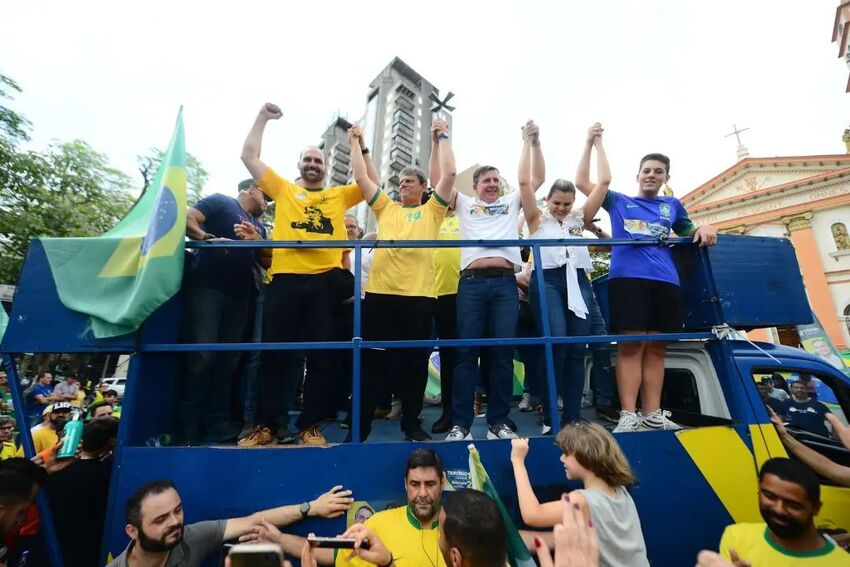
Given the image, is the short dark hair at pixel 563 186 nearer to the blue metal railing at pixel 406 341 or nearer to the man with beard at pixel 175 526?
the blue metal railing at pixel 406 341

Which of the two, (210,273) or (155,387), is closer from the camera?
(155,387)

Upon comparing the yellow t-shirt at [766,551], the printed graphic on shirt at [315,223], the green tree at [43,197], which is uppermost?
the green tree at [43,197]

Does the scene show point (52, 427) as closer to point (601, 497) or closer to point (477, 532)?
point (477, 532)

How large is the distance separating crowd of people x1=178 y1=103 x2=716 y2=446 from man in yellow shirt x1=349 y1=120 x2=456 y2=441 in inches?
0.4

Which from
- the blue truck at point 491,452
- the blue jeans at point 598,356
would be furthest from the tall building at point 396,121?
the blue truck at point 491,452

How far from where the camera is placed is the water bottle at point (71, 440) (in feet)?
9.32

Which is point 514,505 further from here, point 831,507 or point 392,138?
point 392,138

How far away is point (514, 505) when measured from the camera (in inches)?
93.8

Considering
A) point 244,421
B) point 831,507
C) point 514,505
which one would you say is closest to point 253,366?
point 244,421

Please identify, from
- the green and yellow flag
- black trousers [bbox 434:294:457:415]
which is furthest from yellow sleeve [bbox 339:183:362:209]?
the green and yellow flag

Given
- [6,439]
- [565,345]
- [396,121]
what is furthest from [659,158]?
[396,121]

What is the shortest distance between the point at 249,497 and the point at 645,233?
3.35 meters

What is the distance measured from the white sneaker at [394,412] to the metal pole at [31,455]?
243cm

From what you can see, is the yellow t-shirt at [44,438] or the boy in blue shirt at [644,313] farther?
the yellow t-shirt at [44,438]
